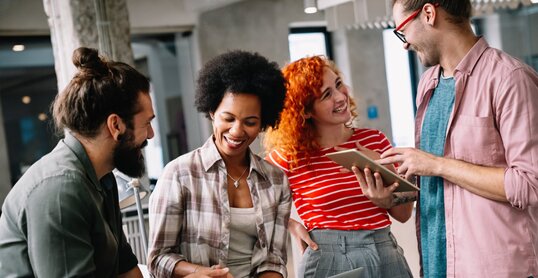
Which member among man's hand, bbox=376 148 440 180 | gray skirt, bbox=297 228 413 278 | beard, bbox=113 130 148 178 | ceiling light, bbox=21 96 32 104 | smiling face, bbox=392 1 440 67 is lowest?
gray skirt, bbox=297 228 413 278

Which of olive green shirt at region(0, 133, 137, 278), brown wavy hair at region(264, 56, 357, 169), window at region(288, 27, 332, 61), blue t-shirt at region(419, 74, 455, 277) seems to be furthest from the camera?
Answer: window at region(288, 27, 332, 61)

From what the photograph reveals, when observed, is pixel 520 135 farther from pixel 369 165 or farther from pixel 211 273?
pixel 211 273

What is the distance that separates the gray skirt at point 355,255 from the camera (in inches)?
96.2

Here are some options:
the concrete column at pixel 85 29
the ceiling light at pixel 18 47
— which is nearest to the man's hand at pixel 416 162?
the concrete column at pixel 85 29

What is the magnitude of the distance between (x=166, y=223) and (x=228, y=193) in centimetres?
25

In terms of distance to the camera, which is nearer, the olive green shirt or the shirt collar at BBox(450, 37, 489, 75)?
the olive green shirt

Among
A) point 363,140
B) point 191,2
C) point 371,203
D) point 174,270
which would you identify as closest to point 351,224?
point 371,203

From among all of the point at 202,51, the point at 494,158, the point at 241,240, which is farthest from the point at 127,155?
the point at 202,51

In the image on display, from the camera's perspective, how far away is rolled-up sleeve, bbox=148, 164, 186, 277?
6.96 feet

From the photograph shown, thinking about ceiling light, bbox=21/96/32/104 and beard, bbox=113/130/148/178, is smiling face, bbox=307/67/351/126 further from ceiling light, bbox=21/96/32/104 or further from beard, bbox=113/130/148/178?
ceiling light, bbox=21/96/32/104

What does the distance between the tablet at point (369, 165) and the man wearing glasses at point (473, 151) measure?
0.05m

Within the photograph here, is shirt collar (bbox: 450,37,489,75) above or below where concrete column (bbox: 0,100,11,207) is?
above

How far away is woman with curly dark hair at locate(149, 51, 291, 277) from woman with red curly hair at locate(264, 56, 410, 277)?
0.66ft

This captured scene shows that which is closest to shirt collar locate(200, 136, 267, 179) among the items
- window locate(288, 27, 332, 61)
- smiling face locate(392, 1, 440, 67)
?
smiling face locate(392, 1, 440, 67)
